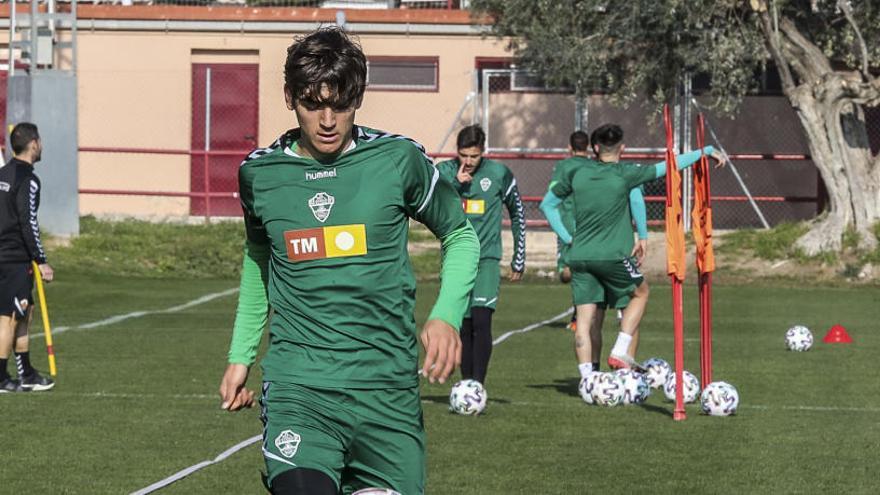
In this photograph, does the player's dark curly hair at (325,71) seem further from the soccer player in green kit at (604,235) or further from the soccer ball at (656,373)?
the soccer ball at (656,373)

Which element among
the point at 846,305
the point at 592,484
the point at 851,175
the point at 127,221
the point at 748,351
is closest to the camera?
the point at 592,484

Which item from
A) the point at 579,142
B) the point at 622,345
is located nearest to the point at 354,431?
the point at 622,345

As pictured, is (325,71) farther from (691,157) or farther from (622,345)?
(622,345)

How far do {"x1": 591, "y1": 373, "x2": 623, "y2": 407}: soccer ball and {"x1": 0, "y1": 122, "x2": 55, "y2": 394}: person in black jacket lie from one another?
4412mm

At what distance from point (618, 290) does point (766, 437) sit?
2.56 m

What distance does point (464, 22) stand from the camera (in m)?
33.3

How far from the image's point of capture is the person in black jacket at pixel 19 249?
1373 cm

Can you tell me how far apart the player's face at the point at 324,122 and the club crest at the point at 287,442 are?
0.92 m

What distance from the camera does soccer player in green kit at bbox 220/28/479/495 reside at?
5.43 meters

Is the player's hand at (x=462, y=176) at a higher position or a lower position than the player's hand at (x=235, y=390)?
higher

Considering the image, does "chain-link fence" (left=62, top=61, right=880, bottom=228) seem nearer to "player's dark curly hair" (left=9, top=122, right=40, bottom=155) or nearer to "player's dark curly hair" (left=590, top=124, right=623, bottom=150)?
"player's dark curly hair" (left=590, top=124, right=623, bottom=150)

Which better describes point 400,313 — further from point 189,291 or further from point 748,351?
point 189,291

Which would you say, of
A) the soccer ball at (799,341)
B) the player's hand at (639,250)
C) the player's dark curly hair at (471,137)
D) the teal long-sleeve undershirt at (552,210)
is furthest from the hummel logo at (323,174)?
the soccer ball at (799,341)

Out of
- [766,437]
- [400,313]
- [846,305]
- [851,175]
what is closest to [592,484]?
[766,437]
